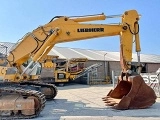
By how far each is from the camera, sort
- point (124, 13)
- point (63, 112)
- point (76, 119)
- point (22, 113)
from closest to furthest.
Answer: point (76, 119) → point (22, 113) → point (63, 112) → point (124, 13)

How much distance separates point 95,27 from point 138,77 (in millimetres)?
2768

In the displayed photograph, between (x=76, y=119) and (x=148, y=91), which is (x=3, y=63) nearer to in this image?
(x=76, y=119)

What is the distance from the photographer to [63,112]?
8.45m

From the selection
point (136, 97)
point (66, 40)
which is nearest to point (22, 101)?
point (66, 40)

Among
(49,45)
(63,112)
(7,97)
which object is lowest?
(63,112)

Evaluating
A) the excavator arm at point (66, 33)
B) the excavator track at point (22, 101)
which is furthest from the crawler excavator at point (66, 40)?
the excavator track at point (22, 101)

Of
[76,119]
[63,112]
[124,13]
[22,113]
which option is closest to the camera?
[76,119]

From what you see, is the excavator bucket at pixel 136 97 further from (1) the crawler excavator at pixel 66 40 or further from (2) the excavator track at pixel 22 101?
(2) the excavator track at pixel 22 101

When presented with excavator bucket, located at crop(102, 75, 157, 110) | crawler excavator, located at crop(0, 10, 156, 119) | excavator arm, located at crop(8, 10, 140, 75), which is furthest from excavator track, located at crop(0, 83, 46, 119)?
excavator bucket, located at crop(102, 75, 157, 110)

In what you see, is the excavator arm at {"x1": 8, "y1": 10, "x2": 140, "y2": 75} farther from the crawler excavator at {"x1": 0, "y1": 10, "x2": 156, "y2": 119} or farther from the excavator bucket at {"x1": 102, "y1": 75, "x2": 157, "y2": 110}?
the excavator bucket at {"x1": 102, "y1": 75, "x2": 157, "y2": 110}

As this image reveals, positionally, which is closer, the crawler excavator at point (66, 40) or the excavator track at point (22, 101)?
the excavator track at point (22, 101)

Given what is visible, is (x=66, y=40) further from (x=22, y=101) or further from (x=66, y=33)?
(x=22, y=101)

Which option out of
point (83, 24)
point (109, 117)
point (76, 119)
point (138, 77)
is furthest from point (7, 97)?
point (138, 77)

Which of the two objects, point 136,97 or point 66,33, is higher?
point 66,33
